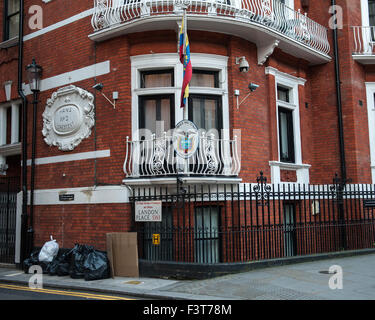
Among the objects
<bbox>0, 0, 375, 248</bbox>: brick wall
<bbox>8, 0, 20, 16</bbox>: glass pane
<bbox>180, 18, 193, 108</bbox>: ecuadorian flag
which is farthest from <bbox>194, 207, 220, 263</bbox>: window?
<bbox>8, 0, 20, 16</bbox>: glass pane

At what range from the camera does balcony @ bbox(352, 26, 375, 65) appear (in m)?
12.5

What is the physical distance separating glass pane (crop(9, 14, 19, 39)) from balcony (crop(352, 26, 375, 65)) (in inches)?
418

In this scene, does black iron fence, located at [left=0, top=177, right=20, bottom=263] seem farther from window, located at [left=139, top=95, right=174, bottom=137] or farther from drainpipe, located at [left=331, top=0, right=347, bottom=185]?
drainpipe, located at [left=331, top=0, right=347, bottom=185]

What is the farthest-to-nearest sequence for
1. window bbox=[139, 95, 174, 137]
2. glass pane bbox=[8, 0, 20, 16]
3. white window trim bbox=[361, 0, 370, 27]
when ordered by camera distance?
glass pane bbox=[8, 0, 20, 16], white window trim bbox=[361, 0, 370, 27], window bbox=[139, 95, 174, 137]

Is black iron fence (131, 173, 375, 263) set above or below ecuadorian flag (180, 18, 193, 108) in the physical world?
below

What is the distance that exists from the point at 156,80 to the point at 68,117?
2.60m

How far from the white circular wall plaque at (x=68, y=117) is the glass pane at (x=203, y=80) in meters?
2.64

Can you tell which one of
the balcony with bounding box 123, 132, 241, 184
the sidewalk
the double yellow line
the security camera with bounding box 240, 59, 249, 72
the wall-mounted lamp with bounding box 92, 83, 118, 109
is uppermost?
the security camera with bounding box 240, 59, 249, 72

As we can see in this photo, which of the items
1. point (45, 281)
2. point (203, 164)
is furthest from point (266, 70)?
point (45, 281)

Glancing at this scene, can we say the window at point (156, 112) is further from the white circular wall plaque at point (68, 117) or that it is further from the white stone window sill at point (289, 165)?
the white stone window sill at point (289, 165)

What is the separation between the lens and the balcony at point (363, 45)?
12.5 metres

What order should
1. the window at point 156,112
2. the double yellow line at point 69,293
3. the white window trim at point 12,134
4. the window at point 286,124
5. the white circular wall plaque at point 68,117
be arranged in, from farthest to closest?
the white window trim at point 12,134
the window at point 286,124
the white circular wall plaque at point 68,117
the window at point 156,112
the double yellow line at point 69,293

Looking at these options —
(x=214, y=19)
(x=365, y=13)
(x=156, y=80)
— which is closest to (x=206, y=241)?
(x=156, y=80)

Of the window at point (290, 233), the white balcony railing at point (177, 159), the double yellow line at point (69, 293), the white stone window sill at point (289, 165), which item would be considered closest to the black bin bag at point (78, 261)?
the double yellow line at point (69, 293)
